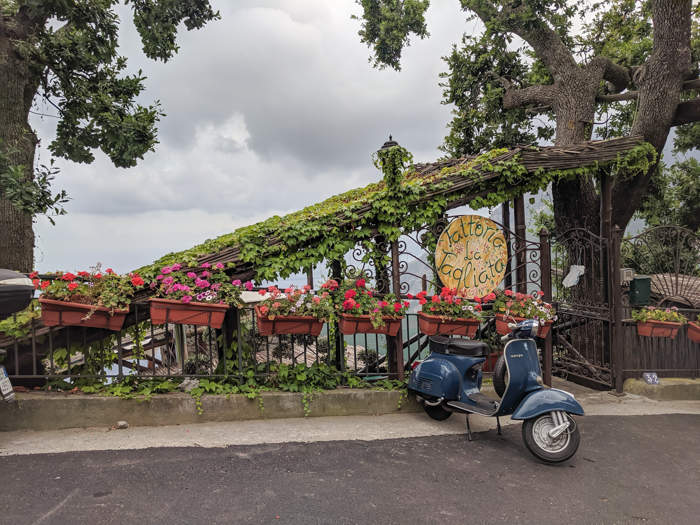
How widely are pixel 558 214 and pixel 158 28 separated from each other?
9111 mm

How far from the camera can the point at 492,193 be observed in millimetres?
5836

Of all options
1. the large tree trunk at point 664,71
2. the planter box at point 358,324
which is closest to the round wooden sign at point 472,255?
the planter box at point 358,324

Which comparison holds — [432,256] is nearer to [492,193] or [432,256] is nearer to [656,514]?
[492,193]

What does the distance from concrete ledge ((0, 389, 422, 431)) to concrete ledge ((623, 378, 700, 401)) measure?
131 inches

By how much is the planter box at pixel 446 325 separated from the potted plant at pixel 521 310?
0.37 meters

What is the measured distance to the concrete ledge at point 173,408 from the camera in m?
4.29

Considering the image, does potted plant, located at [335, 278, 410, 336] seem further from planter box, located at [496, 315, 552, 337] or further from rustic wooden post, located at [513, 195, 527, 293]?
rustic wooden post, located at [513, 195, 527, 293]

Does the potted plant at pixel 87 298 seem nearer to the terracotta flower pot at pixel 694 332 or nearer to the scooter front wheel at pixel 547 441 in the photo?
the scooter front wheel at pixel 547 441

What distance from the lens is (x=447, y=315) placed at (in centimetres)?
505

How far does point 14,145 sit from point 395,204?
6.66 m

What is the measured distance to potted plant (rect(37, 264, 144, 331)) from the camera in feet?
14.0

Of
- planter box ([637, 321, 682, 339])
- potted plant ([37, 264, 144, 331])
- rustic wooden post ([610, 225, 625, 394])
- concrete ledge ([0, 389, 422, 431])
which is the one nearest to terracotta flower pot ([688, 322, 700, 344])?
planter box ([637, 321, 682, 339])

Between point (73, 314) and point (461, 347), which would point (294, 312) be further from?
Result: point (73, 314)

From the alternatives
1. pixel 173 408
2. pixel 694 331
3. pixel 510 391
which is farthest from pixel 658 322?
pixel 173 408
